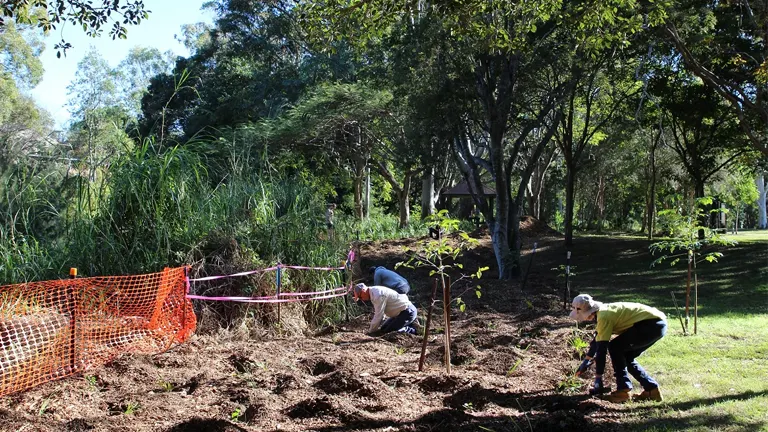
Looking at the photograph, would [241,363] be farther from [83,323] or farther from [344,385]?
[83,323]

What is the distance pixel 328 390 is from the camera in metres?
6.06

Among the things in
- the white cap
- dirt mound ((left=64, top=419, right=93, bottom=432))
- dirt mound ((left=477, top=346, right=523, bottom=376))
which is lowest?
dirt mound ((left=477, top=346, right=523, bottom=376))

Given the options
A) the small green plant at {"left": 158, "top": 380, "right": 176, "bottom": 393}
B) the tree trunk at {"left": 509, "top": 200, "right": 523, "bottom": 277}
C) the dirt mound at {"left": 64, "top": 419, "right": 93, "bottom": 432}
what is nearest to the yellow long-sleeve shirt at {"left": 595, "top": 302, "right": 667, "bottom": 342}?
the small green plant at {"left": 158, "top": 380, "right": 176, "bottom": 393}

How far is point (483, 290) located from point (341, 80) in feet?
55.7

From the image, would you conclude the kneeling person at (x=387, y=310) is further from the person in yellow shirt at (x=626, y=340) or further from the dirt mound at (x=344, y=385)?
the person in yellow shirt at (x=626, y=340)

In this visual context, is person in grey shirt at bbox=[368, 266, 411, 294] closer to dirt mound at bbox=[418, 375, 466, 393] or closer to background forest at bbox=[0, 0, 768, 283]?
background forest at bbox=[0, 0, 768, 283]

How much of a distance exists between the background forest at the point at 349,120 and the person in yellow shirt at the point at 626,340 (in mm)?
3507

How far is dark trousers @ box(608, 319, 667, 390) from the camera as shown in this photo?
19.6 ft

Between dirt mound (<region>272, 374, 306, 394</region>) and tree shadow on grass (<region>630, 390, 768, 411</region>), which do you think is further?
dirt mound (<region>272, 374, 306, 394</region>)

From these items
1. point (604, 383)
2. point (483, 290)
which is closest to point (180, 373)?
point (604, 383)

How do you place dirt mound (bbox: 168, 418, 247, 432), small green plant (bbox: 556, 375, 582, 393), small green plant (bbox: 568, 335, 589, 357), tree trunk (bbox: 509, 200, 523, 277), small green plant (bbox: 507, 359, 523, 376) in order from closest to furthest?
dirt mound (bbox: 168, 418, 247, 432), small green plant (bbox: 556, 375, 582, 393), small green plant (bbox: 507, 359, 523, 376), small green plant (bbox: 568, 335, 589, 357), tree trunk (bbox: 509, 200, 523, 277)

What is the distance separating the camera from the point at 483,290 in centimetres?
1371

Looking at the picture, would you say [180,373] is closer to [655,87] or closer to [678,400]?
[678,400]

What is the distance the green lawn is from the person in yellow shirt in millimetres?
180
